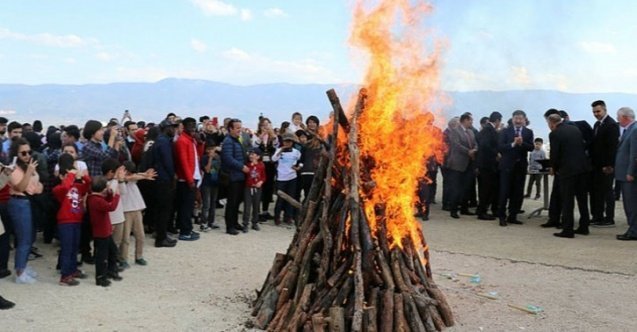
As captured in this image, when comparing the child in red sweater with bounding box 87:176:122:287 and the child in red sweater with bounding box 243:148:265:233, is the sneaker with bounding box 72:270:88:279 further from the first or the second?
the child in red sweater with bounding box 243:148:265:233

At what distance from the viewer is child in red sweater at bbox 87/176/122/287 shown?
24.2 ft

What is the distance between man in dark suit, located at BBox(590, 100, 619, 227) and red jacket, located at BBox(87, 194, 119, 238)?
→ 32.5ft

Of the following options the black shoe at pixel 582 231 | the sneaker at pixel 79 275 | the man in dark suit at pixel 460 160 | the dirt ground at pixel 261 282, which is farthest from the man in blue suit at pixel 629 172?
the sneaker at pixel 79 275

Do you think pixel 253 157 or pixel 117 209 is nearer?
pixel 117 209

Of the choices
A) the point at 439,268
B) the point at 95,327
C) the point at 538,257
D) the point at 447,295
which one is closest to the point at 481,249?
the point at 538,257

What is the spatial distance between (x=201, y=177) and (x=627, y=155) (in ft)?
28.0

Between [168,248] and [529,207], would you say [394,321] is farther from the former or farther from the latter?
[529,207]

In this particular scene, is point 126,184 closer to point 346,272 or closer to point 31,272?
point 31,272

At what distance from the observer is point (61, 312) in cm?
641

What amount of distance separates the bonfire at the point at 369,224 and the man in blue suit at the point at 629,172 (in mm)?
5777

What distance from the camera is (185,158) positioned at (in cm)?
1013

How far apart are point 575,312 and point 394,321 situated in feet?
8.48

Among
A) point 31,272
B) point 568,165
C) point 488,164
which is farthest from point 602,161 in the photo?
point 31,272

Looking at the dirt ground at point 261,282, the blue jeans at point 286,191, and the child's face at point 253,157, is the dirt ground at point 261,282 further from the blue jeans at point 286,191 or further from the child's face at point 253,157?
the child's face at point 253,157
